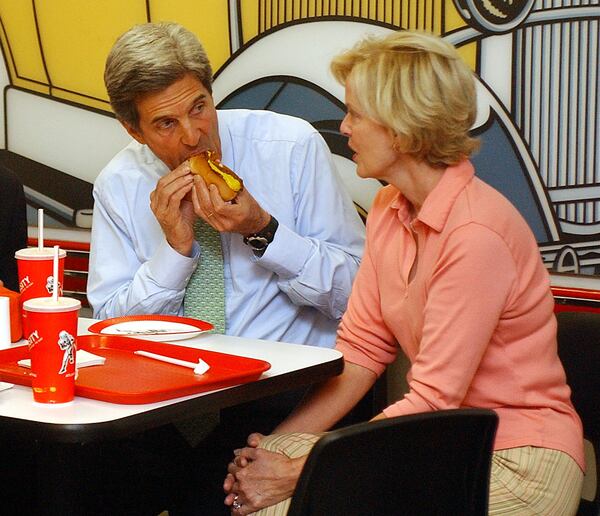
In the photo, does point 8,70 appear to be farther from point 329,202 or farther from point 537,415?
point 537,415

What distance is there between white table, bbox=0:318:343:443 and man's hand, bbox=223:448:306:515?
12 cm

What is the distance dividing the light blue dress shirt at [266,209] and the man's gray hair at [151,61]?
0.21 meters

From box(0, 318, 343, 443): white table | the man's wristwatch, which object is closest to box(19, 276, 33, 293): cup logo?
box(0, 318, 343, 443): white table

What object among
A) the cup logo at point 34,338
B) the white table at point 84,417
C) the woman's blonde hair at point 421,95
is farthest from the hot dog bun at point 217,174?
the cup logo at point 34,338

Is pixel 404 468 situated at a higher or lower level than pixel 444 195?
lower

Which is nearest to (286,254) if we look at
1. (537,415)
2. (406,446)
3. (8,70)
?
(537,415)

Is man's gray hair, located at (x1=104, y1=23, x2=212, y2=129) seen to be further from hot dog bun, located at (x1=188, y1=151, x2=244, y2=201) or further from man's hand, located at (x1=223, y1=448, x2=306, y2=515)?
man's hand, located at (x1=223, y1=448, x2=306, y2=515)

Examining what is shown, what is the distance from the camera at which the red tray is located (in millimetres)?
1628

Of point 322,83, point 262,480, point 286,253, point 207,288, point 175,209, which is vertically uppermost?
point 322,83

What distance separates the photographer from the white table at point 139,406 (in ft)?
4.91

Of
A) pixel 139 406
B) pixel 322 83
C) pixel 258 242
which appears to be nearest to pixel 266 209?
pixel 258 242

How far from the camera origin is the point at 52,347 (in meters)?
1.54

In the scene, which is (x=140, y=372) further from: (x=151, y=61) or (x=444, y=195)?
(x=151, y=61)

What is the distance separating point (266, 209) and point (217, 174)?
25cm
